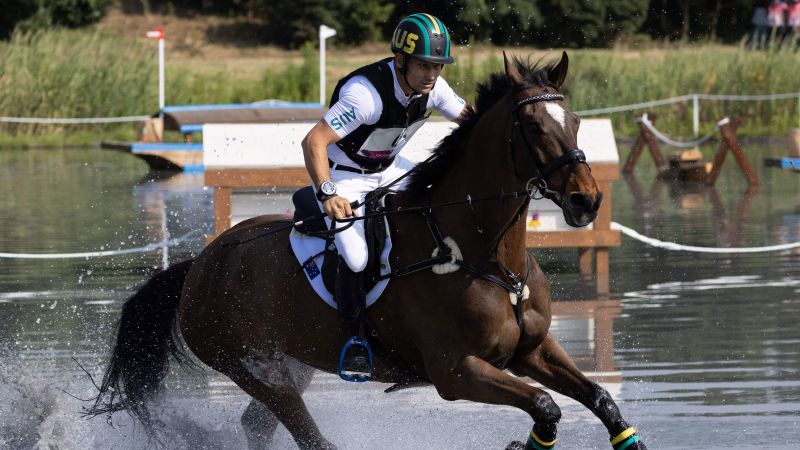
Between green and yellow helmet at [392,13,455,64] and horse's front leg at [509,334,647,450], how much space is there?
144 cm

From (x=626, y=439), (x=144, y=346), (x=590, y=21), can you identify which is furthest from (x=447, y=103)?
(x=590, y=21)

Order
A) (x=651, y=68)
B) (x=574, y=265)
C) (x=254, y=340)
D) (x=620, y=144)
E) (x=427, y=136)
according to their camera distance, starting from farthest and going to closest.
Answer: (x=651, y=68)
(x=620, y=144)
(x=574, y=265)
(x=427, y=136)
(x=254, y=340)

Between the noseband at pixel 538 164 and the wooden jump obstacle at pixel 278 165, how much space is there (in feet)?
21.8

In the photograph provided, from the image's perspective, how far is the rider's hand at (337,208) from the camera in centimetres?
676

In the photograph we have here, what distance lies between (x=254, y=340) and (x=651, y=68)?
26.4m

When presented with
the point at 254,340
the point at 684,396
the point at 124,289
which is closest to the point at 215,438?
the point at 254,340

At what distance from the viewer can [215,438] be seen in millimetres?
7969

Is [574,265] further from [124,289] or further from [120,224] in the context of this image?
[120,224]

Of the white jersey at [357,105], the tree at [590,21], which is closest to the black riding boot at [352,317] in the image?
the white jersey at [357,105]

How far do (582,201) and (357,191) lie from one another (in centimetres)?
165

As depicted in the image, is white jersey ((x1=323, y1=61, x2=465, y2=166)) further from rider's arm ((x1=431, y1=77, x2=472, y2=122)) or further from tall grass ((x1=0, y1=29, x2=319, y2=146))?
tall grass ((x1=0, y1=29, x2=319, y2=146))

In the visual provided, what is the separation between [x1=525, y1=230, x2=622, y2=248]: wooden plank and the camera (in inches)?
535

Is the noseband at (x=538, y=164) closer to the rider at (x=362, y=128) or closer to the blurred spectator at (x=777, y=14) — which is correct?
the rider at (x=362, y=128)

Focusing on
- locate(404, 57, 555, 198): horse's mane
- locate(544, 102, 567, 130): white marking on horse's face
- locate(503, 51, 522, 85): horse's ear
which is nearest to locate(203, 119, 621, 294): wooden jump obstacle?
locate(404, 57, 555, 198): horse's mane
